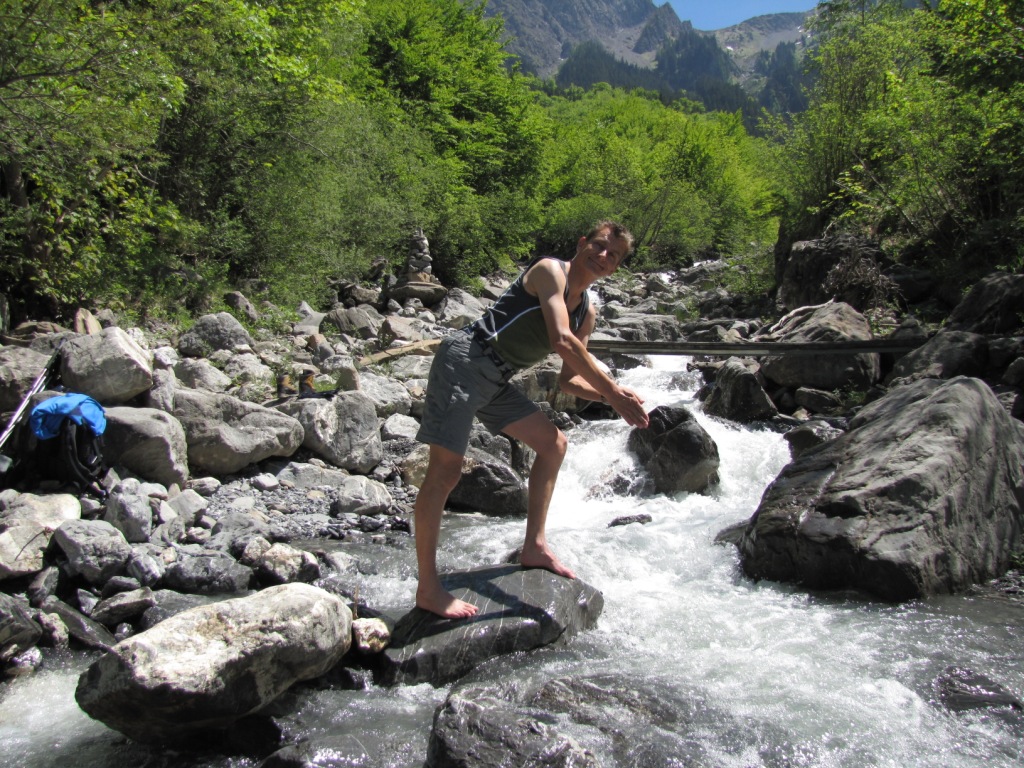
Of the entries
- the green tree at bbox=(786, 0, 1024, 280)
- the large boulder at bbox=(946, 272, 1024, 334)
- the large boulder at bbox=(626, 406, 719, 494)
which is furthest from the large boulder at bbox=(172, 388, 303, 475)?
the green tree at bbox=(786, 0, 1024, 280)

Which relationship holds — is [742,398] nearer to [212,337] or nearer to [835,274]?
[835,274]

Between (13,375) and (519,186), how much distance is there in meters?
A: 27.6

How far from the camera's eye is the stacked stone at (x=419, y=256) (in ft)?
61.9


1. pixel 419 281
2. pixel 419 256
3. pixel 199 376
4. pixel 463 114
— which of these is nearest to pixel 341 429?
pixel 199 376

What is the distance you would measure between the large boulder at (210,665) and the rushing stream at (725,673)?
20 centimetres

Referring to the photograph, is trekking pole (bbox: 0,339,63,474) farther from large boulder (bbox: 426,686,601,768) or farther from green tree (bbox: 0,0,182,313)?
large boulder (bbox: 426,686,601,768)

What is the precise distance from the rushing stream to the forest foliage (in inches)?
228

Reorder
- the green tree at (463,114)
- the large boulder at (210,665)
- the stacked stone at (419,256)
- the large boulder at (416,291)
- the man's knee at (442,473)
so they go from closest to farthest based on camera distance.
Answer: the large boulder at (210,665)
the man's knee at (442,473)
the large boulder at (416,291)
the stacked stone at (419,256)
the green tree at (463,114)

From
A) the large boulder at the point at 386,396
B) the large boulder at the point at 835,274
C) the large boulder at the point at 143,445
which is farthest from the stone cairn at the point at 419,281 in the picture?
the large boulder at the point at 143,445

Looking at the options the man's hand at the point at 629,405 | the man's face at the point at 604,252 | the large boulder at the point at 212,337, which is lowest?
the man's hand at the point at 629,405

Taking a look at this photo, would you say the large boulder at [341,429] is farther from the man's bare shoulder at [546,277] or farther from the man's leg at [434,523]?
the man's bare shoulder at [546,277]

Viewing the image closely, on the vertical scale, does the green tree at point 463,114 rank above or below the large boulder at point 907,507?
above

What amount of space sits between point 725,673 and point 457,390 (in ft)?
6.75

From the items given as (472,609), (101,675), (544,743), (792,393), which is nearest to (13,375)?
(101,675)
